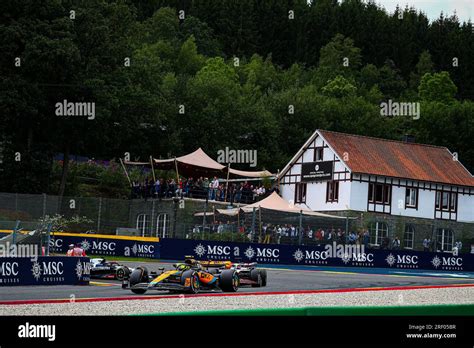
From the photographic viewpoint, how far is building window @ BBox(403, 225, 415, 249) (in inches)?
2104

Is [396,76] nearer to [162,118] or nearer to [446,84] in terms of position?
[446,84]

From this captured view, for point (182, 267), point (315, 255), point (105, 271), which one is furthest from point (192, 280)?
point (315, 255)

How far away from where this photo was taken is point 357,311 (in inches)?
656

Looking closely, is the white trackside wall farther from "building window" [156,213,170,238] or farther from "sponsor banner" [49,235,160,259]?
"sponsor banner" [49,235,160,259]

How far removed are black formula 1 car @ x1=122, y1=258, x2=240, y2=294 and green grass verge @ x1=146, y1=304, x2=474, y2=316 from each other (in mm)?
6700

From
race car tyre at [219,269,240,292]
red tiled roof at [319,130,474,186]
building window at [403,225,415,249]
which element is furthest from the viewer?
red tiled roof at [319,130,474,186]

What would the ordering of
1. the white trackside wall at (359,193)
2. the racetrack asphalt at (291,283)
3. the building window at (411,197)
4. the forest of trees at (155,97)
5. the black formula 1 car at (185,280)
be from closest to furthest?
the racetrack asphalt at (291,283)
the black formula 1 car at (185,280)
the forest of trees at (155,97)
the white trackside wall at (359,193)
the building window at (411,197)

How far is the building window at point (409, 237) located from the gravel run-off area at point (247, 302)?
84.3 feet

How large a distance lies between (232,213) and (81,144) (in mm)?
18829

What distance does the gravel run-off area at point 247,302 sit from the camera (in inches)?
757

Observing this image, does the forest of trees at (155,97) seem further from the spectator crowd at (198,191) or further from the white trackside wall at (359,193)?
the white trackside wall at (359,193)

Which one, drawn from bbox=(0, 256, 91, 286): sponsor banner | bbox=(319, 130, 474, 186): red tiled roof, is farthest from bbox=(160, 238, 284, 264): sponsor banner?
bbox=(319, 130, 474, 186): red tiled roof

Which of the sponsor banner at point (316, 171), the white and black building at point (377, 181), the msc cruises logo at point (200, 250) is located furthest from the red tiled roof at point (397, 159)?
the msc cruises logo at point (200, 250)

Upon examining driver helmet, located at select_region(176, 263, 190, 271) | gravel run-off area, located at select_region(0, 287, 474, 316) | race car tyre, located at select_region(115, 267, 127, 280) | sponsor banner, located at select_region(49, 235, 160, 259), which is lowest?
gravel run-off area, located at select_region(0, 287, 474, 316)
